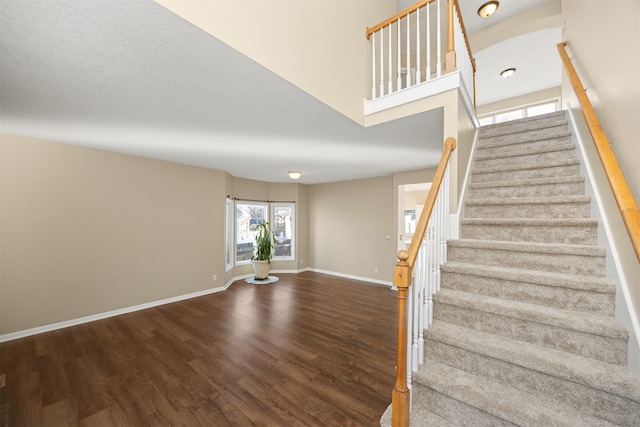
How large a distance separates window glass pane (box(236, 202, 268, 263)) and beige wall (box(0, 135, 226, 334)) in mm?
1189

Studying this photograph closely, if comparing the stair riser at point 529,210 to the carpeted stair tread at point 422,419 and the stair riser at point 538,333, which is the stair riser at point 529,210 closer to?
the stair riser at point 538,333

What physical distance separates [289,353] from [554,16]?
580 centimetres

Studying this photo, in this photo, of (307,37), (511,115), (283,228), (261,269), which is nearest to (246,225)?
(283,228)

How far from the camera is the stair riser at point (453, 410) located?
129 cm

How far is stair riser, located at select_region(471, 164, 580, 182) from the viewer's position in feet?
7.77

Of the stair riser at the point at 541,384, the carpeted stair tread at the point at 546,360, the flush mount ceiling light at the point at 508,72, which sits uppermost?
the flush mount ceiling light at the point at 508,72

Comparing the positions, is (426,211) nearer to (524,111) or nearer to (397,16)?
(397,16)

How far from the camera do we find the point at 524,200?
2219 mm

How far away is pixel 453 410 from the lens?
1376 mm

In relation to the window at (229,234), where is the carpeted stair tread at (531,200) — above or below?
above

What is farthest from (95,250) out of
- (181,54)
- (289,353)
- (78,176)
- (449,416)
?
(449,416)

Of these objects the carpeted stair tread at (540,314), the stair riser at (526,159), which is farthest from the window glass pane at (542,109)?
the carpeted stair tread at (540,314)

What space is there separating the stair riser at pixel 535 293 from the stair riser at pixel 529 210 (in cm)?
82

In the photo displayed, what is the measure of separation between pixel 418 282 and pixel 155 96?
2477 millimetres
